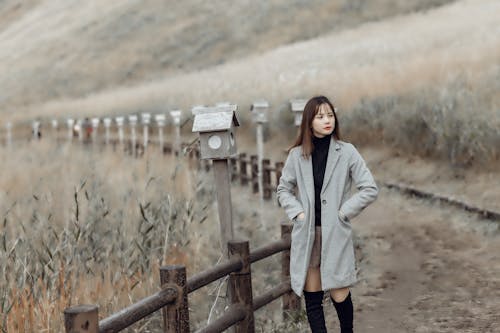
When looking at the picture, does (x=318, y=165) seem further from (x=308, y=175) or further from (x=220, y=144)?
(x=220, y=144)

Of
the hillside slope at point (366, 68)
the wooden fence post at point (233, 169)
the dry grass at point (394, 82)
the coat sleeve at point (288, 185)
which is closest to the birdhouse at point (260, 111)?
the dry grass at point (394, 82)

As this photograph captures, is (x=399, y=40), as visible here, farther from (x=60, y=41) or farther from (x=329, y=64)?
(x=60, y=41)

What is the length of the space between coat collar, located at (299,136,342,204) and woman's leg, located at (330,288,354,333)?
25.0 inches

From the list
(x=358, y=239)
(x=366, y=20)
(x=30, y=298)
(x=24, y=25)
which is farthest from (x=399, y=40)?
(x=24, y=25)

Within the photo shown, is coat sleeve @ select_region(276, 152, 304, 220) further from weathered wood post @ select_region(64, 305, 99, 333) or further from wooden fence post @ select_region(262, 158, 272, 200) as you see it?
wooden fence post @ select_region(262, 158, 272, 200)

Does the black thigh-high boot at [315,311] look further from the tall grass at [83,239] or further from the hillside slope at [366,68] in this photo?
the hillside slope at [366,68]

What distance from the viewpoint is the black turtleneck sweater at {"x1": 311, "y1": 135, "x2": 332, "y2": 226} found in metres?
5.20

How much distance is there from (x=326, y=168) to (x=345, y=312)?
973 millimetres

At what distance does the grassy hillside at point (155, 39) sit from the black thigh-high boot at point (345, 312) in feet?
135

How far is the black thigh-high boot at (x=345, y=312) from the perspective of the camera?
527 cm

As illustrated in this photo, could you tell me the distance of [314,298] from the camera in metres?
5.25

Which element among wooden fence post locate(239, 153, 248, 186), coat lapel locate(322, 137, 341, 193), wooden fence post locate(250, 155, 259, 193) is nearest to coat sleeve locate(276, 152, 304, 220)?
coat lapel locate(322, 137, 341, 193)

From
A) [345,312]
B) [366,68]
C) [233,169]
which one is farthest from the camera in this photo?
[366,68]

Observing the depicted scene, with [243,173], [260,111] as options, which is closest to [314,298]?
[260,111]
